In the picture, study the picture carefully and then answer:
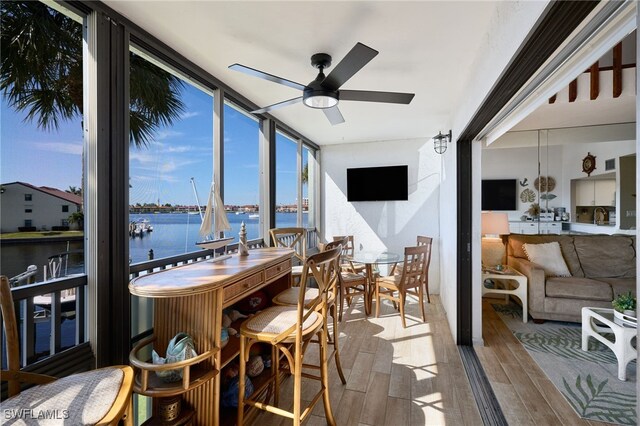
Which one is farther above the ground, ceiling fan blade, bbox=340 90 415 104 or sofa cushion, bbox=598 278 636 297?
ceiling fan blade, bbox=340 90 415 104

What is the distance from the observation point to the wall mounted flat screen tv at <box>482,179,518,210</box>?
6.42 m

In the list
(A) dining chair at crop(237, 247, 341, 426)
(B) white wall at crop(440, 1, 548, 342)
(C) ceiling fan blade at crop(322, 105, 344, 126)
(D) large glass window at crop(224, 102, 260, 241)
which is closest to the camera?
(B) white wall at crop(440, 1, 548, 342)

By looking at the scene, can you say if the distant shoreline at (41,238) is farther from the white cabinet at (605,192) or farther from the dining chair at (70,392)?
the white cabinet at (605,192)

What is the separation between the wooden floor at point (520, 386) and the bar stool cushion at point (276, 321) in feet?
4.91

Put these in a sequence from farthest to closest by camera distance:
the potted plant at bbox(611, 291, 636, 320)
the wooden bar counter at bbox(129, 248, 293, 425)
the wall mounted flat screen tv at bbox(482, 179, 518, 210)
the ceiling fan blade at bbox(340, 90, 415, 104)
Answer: the wall mounted flat screen tv at bbox(482, 179, 518, 210) → the potted plant at bbox(611, 291, 636, 320) → the ceiling fan blade at bbox(340, 90, 415, 104) → the wooden bar counter at bbox(129, 248, 293, 425)

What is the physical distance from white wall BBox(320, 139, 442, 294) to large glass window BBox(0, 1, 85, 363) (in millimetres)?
4160

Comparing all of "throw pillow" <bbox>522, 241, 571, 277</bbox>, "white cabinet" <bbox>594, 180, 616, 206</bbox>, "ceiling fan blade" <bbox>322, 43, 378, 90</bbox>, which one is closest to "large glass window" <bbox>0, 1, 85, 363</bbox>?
"ceiling fan blade" <bbox>322, 43, 378, 90</bbox>

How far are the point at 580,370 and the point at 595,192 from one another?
157 inches

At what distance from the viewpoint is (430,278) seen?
4887 mm

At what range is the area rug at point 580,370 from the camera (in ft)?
6.34

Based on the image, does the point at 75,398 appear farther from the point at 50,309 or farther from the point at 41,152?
the point at 41,152

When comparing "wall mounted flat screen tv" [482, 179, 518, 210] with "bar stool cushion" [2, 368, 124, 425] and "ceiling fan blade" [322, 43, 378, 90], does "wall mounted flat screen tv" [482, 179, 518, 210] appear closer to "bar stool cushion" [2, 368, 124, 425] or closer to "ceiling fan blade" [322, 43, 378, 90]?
"ceiling fan blade" [322, 43, 378, 90]

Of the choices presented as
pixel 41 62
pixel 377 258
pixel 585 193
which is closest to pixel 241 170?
pixel 41 62

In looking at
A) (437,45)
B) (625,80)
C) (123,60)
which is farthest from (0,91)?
(625,80)
